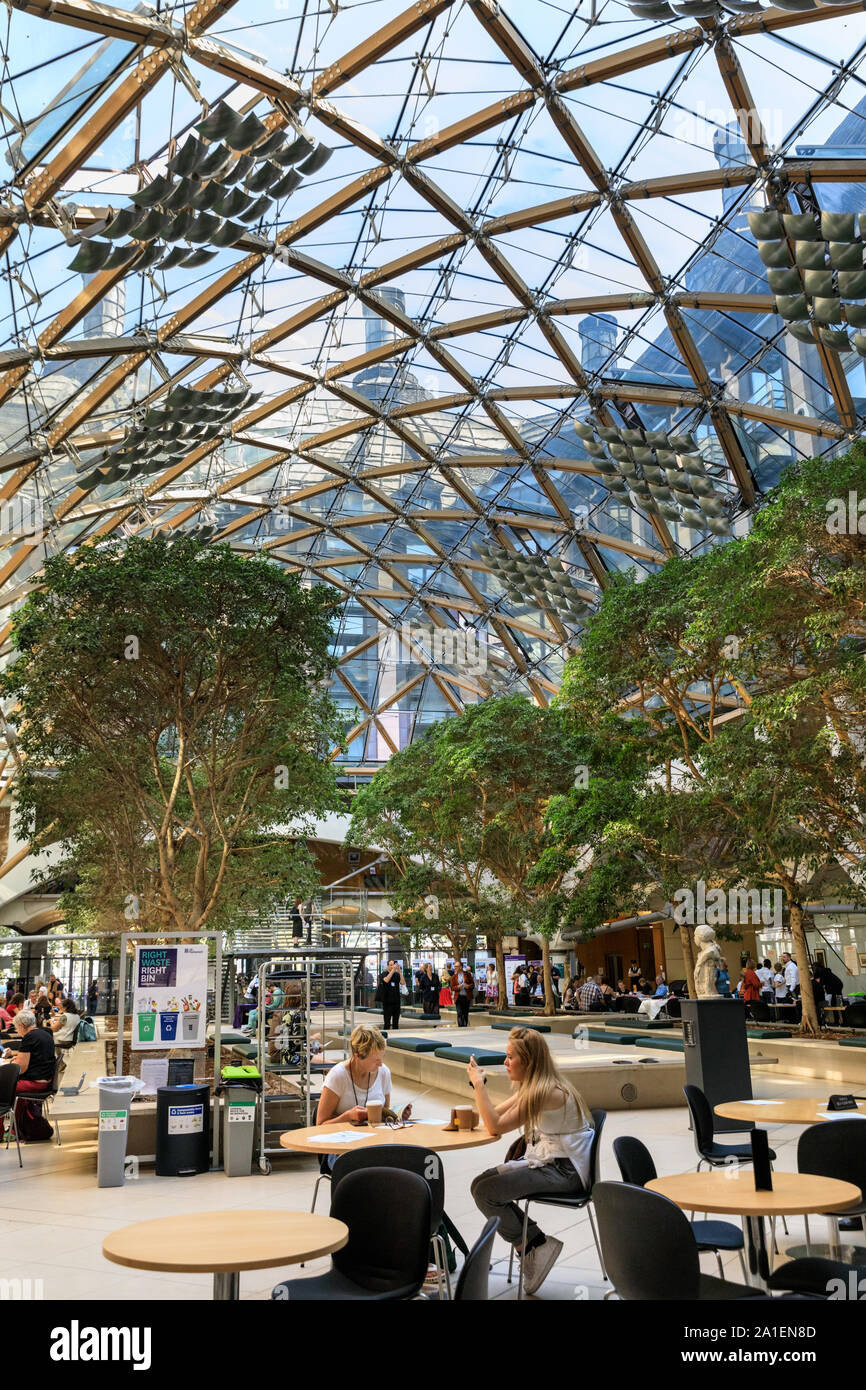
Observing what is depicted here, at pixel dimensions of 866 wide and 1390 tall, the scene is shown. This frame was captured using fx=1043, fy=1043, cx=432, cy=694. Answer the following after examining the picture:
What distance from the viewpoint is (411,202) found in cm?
2069

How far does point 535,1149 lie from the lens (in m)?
6.77

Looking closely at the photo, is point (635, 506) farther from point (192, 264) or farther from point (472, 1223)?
point (472, 1223)

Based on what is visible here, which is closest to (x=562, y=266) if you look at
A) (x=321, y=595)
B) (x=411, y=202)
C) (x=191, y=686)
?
(x=411, y=202)

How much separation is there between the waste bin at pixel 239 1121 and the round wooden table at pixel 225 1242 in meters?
6.63

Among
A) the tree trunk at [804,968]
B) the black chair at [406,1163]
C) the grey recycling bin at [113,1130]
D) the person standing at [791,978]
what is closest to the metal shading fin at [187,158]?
the grey recycling bin at [113,1130]

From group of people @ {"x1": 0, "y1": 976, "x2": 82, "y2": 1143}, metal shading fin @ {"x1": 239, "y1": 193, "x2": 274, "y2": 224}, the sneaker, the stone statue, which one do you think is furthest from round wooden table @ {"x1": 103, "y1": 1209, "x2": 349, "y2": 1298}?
metal shading fin @ {"x1": 239, "y1": 193, "x2": 274, "y2": 224}

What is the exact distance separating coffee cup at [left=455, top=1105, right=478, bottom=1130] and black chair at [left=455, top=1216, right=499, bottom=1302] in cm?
290

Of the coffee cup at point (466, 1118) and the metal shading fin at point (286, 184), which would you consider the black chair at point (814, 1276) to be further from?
the metal shading fin at point (286, 184)

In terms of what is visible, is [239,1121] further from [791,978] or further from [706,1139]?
[791,978]

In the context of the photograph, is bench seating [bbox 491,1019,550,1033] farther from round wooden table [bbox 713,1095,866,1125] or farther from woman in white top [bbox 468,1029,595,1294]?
woman in white top [bbox 468,1029,595,1294]

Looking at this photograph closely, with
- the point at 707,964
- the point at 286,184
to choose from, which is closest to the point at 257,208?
the point at 286,184

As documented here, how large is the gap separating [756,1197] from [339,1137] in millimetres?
3033

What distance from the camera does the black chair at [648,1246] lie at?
14.6 feet

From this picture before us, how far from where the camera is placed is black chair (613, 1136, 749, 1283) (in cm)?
569
